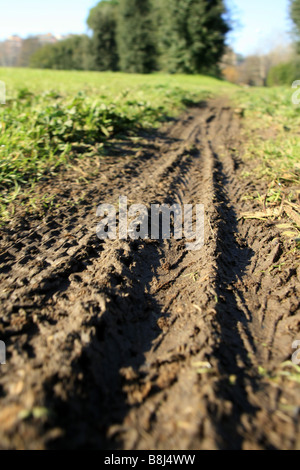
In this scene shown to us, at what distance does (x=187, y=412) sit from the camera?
138 cm

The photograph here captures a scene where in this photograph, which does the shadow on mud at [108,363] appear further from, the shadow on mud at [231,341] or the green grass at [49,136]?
the green grass at [49,136]

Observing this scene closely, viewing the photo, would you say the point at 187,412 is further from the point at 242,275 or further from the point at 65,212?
the point at 65,212

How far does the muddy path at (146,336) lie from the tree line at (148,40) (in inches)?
903

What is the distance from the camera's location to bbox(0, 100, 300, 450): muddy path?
1.32 metres

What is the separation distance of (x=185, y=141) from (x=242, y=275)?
377 centimetres

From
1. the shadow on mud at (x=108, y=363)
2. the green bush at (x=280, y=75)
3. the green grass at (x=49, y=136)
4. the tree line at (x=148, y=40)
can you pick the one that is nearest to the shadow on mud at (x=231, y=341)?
the shadow on mud at (x=108, y=363)

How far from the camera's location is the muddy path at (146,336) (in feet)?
4.34

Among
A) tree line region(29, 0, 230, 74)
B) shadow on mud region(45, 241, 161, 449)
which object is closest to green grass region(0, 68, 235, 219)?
shadow on mud region(45, 241, 161, 449)

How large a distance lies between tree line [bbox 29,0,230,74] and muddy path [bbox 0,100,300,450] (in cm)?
2294

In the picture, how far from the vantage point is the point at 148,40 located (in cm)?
2967

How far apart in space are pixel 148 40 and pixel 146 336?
33265mm

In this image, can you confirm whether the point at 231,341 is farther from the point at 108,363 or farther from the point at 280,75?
the point at 280,75

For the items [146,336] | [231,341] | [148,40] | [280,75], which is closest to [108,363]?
[146,336]
